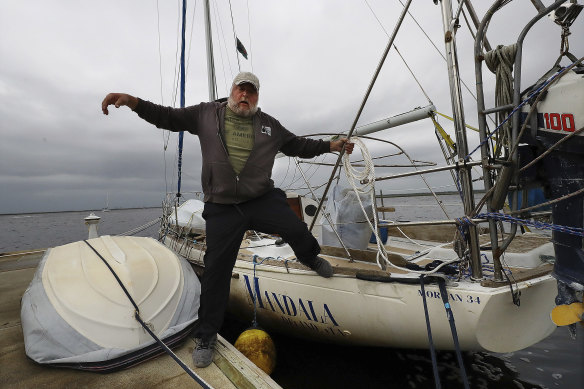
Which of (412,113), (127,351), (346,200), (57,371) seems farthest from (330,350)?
(412,113)

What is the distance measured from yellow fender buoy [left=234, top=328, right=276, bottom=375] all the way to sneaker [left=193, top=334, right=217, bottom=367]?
41 cm

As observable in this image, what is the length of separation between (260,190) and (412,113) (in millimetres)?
2565

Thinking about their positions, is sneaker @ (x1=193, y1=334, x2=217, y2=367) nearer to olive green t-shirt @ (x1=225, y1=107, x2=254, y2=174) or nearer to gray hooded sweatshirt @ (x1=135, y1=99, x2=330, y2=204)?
gray hooded sweatshirt @ (x1=135, y1=99, x2=330, y2=204)

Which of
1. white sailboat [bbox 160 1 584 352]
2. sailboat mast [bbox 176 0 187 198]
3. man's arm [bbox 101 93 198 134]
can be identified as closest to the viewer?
white sailboat [bbox 160 1 584 352]

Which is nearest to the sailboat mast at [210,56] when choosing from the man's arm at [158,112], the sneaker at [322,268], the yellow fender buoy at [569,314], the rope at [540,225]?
the man's arm at [158,112]

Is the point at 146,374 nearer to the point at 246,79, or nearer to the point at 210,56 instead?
the point at 246,79

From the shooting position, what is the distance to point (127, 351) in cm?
211

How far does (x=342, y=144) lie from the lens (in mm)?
2764

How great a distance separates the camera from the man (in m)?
2.25

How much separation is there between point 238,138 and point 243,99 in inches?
13.8

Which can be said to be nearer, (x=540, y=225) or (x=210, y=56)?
(x=540, y=225)

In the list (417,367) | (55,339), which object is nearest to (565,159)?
(417,367)

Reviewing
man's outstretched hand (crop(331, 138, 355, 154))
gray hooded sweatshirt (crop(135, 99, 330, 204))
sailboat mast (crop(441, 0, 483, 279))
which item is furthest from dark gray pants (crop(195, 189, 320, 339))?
sailboat mast (crop(441, 0, 483, 279))

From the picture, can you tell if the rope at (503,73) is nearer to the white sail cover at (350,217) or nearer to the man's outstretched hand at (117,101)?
the white sail cover at (350,217)
